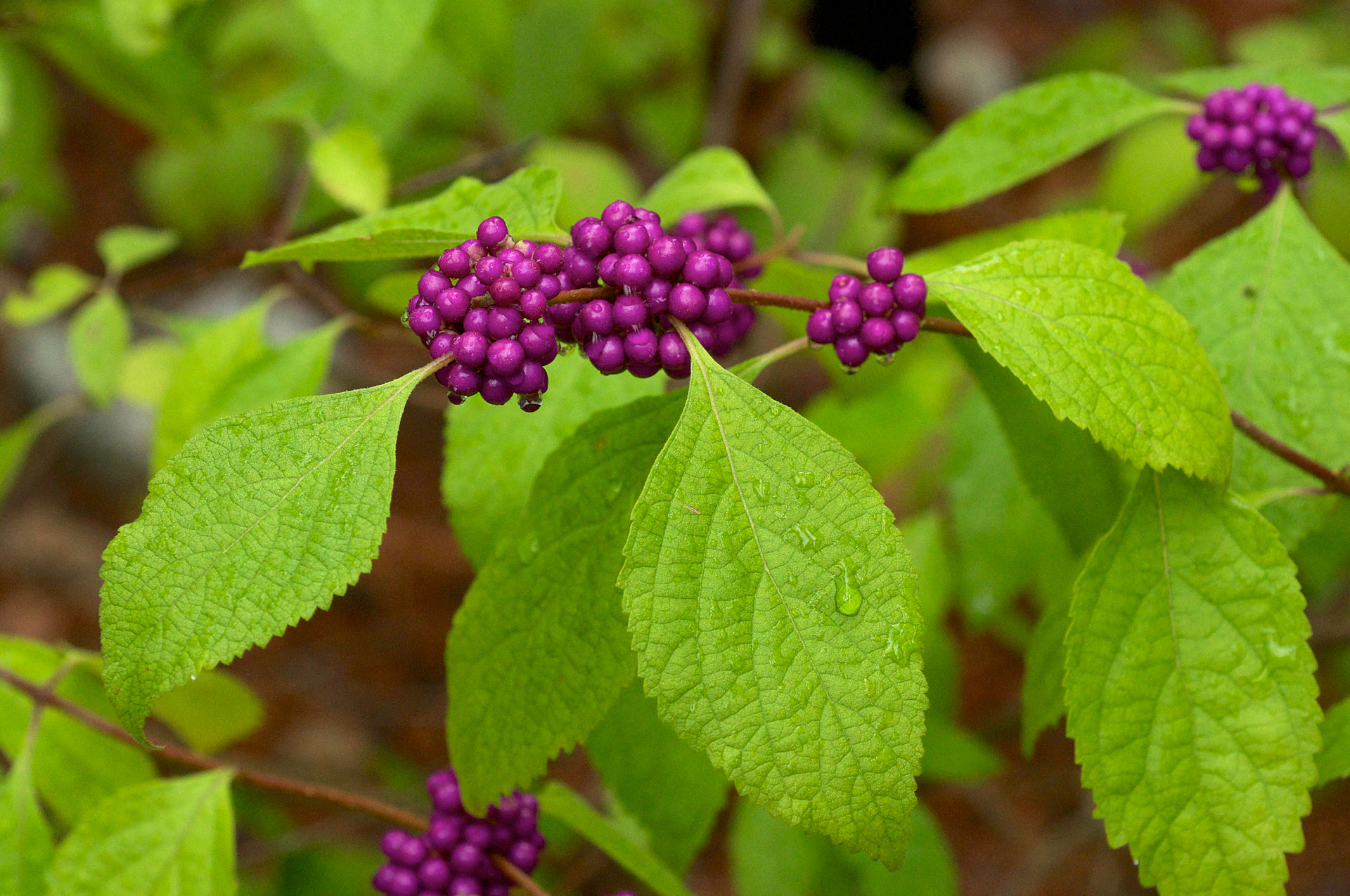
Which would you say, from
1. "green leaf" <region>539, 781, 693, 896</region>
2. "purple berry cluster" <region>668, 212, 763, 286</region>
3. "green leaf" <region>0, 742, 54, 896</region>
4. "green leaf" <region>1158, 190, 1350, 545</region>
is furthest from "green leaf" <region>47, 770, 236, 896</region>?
"green leaf" <region>1158, 190, 1350, 545</region>

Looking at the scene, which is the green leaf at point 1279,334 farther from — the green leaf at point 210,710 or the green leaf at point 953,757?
the green leaf at point 210,710

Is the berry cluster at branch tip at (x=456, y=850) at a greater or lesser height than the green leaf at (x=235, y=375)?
lesser

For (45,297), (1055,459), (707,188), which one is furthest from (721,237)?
(45,297)

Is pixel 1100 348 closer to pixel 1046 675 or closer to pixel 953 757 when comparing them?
pixel 1046 675

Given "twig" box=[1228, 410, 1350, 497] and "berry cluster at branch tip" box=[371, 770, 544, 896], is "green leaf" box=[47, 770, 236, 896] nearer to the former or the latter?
"berry cluster at branch tip" box=[371, 770, 544, 896]

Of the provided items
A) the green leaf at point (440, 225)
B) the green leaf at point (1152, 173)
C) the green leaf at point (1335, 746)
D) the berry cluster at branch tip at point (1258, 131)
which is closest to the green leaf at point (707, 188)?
the green leaf at point (440, 225)

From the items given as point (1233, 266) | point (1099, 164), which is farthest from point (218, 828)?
point (1099, 164)

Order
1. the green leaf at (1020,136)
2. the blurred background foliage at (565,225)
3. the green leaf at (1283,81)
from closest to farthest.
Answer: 1. the green leaf at (1020,136)
2. the green leaf at (1283,81)
3. the blurred background foliage at (565,225)
